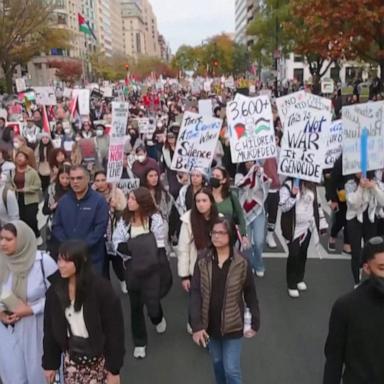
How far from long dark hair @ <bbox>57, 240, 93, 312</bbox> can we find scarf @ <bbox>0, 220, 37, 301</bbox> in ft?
1.57

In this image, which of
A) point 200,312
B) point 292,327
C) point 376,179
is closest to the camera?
point 200,312

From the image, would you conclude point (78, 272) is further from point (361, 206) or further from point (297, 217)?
point (361, 206)

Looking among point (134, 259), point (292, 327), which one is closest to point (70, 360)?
point (134, 259)

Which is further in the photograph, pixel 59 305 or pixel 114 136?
pixel 114 136

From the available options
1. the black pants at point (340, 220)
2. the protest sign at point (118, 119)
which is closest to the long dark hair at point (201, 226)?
the protest sign at point (118, 119)

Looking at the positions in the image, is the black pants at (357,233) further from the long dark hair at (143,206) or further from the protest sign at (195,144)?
the long dark hair at (143,206)

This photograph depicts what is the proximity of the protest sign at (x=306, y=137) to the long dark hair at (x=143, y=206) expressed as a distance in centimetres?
203

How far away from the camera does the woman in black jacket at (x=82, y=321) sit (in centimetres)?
326

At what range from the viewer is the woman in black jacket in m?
3.26

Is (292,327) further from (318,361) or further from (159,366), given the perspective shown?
(159,366)

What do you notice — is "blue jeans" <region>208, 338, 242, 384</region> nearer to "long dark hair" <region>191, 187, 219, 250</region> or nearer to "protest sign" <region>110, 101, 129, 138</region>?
"long dark hair" <region>191, 187, 219, 250</region>

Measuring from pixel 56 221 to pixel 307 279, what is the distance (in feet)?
10.8

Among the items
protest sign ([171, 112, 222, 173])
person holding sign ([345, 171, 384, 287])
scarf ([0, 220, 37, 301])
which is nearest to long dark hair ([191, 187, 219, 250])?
scarf ([0, 220, 37, 301])

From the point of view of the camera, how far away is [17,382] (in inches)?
151
